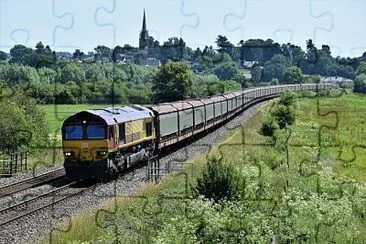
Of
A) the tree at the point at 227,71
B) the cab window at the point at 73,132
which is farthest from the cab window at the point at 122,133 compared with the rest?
the tree at the point at 227,71

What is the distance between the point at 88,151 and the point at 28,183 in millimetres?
2361

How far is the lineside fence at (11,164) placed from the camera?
24.7 m

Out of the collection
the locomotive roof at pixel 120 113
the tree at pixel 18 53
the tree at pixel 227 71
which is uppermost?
the tree at pixel 18 53

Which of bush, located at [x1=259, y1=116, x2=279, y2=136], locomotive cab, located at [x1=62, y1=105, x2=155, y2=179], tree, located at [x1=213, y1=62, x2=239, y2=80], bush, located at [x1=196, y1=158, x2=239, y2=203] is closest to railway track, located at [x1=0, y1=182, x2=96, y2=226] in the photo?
locomotive cab, located at [x1=62, y1=105, x2=155, y2=179]

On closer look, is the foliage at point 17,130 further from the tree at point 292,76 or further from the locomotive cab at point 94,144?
the tree at point 292,76

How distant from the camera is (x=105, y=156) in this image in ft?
69.6

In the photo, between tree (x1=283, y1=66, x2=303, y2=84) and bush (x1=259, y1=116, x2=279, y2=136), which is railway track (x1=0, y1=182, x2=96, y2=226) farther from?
tree (x1=283, y1=66, x2=303, y2=84)

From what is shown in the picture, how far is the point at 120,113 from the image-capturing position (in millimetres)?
23688

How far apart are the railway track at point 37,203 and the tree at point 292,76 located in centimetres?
6072

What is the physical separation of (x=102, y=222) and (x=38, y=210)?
2505 mm

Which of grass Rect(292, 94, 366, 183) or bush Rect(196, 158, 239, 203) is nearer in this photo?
bush Rect(196, 158, 239, 203)

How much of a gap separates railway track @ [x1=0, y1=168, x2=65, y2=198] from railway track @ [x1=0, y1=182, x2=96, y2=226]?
1.28 m

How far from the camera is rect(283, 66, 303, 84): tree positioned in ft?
264

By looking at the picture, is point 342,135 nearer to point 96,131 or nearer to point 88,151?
point 96,131
